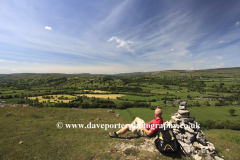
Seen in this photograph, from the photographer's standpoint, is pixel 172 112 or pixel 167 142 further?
pixel 172 112

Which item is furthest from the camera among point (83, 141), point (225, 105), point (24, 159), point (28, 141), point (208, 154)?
point (225, 105)

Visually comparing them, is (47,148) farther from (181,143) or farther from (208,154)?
(208,154)

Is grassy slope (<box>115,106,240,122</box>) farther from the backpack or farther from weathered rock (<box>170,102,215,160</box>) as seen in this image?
the backpack

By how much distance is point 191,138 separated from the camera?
966 cm

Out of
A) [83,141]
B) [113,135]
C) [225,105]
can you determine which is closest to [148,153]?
[113,135]

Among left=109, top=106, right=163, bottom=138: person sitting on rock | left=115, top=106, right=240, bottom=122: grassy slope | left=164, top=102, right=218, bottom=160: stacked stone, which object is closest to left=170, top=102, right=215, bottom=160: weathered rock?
left=164, top=102, right=218, bottom=160: stacked stone

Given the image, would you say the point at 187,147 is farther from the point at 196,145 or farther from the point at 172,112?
the point at 172,112

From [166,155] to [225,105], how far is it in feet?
386

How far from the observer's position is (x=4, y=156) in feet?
26.8

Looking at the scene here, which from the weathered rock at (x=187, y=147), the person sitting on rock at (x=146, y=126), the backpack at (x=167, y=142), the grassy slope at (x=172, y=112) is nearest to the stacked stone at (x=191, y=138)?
the weathered rock at (x=187, y=147)

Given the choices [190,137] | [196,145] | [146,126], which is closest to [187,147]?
Result: [190,137]

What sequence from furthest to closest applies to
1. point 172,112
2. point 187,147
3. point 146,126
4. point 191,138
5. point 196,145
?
point 172,112 < point 146,126 < point 191,138 < point 196,145 < point 187,147

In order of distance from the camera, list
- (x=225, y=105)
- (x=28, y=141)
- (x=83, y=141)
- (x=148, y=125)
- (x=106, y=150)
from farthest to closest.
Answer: (x=225, y=105), (x=83, y=141), (x=28, y=141), (x=148, y=125), (x=106, y=150)

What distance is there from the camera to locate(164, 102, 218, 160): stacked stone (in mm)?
8771
